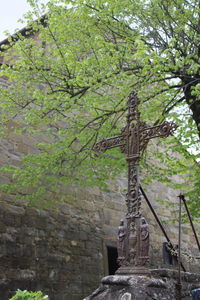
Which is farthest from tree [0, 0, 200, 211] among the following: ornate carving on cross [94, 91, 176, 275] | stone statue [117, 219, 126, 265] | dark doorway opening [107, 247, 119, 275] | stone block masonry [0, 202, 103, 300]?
dark doorway opening [107, 247, 119, 275]

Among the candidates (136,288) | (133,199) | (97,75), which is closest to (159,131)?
(133,199)

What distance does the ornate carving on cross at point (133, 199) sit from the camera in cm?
333

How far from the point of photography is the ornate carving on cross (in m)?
3.33

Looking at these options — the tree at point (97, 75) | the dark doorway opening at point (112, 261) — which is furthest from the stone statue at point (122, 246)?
the dark doorway opening at point (112, 261)

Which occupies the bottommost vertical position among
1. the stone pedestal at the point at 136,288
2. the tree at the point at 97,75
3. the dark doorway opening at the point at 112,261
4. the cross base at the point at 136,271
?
the stone pedestal at the point at 136,288

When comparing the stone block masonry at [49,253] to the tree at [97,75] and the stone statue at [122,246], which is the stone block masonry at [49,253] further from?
the stone statue at [122,246]

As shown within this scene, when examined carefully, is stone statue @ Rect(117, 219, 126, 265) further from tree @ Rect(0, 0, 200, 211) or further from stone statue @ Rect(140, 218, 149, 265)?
tree @ Rect(0, 0, 200, 211)

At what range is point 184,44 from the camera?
6.76 metres

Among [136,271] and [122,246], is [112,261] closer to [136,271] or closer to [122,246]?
[122,246]

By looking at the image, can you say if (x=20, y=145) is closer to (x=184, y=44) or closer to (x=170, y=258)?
(x=184, y=44)

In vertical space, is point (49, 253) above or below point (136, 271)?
above

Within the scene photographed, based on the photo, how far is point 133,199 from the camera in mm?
3654

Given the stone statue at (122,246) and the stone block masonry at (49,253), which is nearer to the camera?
the stone statue at (122,246)

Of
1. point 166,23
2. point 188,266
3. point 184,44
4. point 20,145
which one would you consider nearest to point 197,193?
point 184,44
